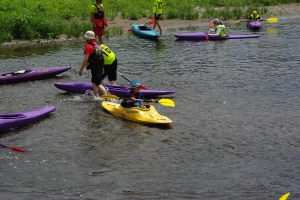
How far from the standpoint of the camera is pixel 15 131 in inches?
384

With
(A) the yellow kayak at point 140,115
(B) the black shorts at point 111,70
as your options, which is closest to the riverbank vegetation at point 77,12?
(B) the black shorts at point 111,70

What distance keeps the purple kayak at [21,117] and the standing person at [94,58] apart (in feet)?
3.89

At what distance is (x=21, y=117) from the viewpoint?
32.7 ft

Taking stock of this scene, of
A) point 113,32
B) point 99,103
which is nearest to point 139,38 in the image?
point 113,32

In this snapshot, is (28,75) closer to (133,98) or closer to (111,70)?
(111,70)

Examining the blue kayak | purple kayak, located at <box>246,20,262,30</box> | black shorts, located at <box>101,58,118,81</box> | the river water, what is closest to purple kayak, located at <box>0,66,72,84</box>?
the river water

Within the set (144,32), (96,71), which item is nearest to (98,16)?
(144,32)

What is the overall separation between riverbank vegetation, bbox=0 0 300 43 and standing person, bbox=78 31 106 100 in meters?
9.68

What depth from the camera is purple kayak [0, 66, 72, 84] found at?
13.4 meters

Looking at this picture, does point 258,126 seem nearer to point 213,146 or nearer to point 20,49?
point 213,146

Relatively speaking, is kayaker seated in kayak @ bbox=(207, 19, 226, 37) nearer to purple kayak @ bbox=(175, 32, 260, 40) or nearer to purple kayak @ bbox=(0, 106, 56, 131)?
purple kayak @ bbox=(175, 32, 260, 40)

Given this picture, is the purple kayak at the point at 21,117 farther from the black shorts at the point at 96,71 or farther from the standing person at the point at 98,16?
the standing person at the point at 98,16

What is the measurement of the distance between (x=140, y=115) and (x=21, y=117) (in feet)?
8.02

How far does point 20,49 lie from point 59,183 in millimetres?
12344
